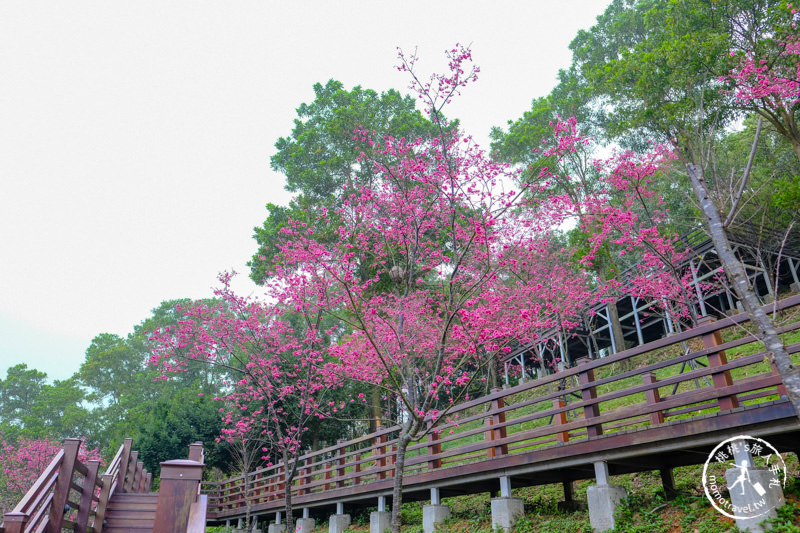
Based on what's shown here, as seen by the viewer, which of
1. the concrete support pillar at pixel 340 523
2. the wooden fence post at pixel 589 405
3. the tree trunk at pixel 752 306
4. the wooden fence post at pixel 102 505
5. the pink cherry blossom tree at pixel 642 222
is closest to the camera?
the tree trunk at pixel 752 306

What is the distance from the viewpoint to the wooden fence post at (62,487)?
247 inches

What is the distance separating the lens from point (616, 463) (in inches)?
247

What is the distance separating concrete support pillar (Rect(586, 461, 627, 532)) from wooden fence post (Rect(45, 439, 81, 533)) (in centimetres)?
655

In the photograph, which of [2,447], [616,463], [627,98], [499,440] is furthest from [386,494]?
[2,447]

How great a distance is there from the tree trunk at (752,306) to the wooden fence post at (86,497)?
29.0ft

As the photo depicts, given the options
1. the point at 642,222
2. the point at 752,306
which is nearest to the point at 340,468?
the point at 752,306

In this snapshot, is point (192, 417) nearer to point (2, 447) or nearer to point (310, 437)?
point (310, 437)

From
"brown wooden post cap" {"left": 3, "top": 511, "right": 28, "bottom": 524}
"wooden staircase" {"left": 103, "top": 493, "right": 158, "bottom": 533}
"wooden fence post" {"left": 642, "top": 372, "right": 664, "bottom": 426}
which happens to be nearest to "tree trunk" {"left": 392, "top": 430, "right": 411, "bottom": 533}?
"wooden fence post" {"left": 642, "top": 372, "right": 664, "bottom": 426}

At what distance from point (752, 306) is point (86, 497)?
9077mm

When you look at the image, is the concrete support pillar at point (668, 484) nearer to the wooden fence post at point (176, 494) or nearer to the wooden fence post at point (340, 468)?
the wooden fence post at point (176, 494)

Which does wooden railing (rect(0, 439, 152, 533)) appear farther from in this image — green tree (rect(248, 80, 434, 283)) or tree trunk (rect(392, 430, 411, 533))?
green tree (rect(248, 80, 434, 283))

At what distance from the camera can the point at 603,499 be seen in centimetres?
606

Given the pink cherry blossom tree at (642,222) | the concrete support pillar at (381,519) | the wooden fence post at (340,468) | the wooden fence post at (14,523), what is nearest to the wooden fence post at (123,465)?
the wooden fence post at (340,468)

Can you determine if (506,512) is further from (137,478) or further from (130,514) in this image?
(137,478)
